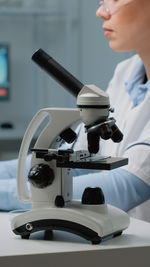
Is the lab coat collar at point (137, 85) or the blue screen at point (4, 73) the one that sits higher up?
the blue screen at point (4, 73)

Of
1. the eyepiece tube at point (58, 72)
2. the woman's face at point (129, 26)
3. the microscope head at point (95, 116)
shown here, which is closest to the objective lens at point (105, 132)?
the microscope head at point (95, 116)

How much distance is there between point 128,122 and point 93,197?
727mm

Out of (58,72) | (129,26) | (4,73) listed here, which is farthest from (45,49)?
(58,72)

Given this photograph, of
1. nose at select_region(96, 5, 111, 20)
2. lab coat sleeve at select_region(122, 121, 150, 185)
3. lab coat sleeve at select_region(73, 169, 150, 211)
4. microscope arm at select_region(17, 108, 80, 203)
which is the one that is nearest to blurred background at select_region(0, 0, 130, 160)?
nose at select_region(96, 5, 111, 20)

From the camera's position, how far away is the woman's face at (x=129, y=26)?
194 centimetres

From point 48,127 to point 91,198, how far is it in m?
0.17

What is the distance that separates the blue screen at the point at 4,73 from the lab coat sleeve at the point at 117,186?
3532mm

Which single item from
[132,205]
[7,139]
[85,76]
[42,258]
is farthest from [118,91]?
[85,76]

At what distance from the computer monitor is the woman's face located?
318 cm

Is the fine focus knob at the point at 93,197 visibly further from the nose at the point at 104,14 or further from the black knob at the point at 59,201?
the nose at the point at 104,14

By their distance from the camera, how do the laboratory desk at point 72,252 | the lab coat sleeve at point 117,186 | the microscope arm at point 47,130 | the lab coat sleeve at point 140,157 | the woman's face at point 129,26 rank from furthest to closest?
the woman's face at point 129,26, the lab coat sleeve at point 140,157, the lab coat sleeve at point 117,186, the microscope arm at point 47,130, the laboratory desk at point 72,252

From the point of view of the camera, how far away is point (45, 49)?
17.2 ft

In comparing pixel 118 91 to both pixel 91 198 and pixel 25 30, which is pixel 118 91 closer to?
pixel 91 198

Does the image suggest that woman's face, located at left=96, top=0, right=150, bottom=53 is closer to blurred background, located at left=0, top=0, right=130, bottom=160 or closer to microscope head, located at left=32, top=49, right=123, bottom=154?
microscope head, located at left=32, top=49, right=123, bottom=154
